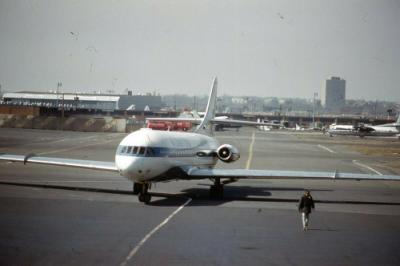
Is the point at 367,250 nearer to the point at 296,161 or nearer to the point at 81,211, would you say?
the point at 81,211

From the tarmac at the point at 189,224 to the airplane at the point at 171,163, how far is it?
3.94 ft

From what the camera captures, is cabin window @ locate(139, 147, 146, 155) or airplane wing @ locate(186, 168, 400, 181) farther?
airplane wing @ locate(186, 168, 400, 181)

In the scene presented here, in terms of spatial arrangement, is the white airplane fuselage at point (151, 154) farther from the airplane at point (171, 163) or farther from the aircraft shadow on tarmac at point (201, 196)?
the aircraft shadow on tarmac at point (201, 196)

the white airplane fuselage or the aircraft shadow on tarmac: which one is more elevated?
the white airplane fuselage

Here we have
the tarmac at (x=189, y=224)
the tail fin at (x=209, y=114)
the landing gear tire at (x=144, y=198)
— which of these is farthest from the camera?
the tail fin at (x=209, y=114)

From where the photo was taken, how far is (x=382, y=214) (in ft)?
86.9

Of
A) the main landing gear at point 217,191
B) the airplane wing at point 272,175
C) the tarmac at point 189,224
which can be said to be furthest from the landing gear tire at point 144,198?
the main landing gear at point 217,191

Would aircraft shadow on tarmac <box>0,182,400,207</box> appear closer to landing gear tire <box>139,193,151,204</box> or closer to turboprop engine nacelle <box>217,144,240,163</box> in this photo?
landing gear tire <box>139,193,151,204</box>

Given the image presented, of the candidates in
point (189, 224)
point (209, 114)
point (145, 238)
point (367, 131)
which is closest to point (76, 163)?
point (189, 224)

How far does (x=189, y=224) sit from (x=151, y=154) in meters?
6.46

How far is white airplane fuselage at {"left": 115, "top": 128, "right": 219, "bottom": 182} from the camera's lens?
27344 mm

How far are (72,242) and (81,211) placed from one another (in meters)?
6.17

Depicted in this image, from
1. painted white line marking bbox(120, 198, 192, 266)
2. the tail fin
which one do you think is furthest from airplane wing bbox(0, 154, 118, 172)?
the tail fin

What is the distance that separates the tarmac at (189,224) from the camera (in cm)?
1684
